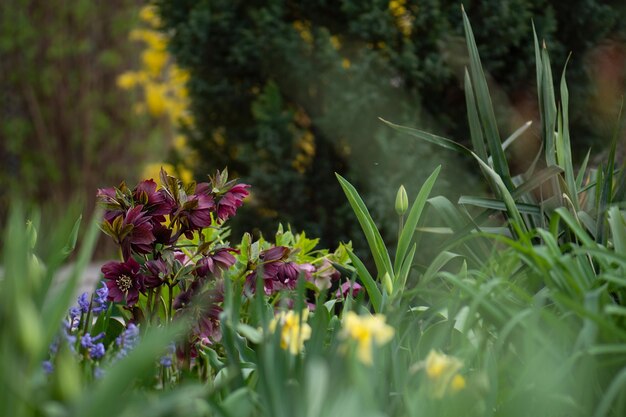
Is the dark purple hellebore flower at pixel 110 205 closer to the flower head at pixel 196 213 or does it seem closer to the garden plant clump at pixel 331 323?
the garden plant clump at pixel 331 323

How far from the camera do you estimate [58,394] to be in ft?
3.59

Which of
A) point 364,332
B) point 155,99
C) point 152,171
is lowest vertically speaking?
point 152,171

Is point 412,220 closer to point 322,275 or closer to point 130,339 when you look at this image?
point 322,275

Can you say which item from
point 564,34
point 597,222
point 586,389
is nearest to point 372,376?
point 586,389

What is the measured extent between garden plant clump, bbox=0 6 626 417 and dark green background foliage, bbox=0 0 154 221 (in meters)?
5.73

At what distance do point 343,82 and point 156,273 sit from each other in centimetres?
245

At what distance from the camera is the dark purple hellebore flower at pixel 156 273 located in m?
1.88

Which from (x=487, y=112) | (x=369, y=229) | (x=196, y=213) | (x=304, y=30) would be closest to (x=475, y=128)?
(x=487, y=112)

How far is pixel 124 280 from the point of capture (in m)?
1.91

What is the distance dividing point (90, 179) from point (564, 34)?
4709mm

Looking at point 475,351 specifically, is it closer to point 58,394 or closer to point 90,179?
point 58,394

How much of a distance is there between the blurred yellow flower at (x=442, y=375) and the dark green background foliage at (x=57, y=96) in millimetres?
6578

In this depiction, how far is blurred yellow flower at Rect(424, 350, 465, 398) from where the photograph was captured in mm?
1226

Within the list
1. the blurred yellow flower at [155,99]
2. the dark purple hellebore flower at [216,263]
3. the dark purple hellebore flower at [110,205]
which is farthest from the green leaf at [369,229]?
the blurred yellow flower at [155,99]
